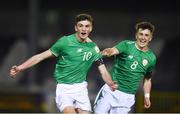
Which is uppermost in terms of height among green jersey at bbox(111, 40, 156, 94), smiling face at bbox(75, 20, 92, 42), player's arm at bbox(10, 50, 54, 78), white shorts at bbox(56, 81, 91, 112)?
smiling face at bbox(75, 20, 92, 42)

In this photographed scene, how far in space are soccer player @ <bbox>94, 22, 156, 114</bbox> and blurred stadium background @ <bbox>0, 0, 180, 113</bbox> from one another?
22.5 feet

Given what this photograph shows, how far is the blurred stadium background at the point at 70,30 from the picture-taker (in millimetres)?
18750

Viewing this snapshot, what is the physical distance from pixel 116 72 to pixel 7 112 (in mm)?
6410

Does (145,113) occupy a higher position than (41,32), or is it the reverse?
(41,32)

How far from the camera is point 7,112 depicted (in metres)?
17.5

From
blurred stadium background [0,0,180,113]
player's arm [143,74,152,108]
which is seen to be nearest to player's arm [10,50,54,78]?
player's arm [143,74,152,108]

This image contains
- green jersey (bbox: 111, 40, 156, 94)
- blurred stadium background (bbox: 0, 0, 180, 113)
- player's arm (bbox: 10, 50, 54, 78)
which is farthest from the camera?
blurred stadium background (bbox: 0, 0, 180, 113)

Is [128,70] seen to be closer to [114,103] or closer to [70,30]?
[114,103]

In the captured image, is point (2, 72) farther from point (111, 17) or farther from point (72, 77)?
point (72, 77)

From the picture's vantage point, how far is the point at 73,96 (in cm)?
1116

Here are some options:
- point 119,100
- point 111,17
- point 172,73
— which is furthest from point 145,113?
point 119,100

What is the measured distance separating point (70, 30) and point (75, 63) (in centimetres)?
801

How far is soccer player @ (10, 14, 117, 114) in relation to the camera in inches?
434

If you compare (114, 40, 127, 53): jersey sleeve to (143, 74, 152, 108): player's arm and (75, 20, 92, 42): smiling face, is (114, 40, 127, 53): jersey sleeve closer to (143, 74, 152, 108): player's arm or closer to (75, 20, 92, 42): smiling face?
(75, 20, 92, 42): smiling face
